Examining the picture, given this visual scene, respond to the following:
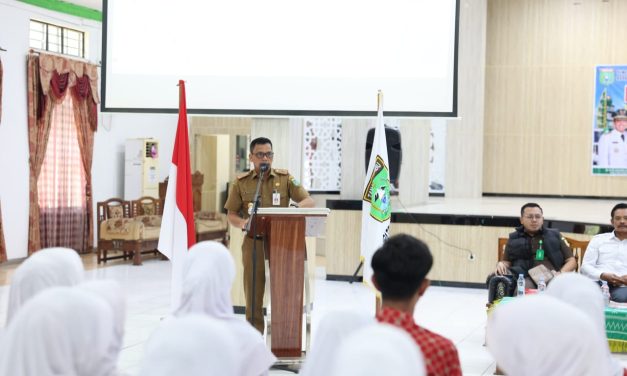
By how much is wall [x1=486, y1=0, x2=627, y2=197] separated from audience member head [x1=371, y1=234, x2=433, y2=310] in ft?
38.5

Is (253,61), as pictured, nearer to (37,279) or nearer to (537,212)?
(537,212)

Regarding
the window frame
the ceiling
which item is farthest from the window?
the ceiling

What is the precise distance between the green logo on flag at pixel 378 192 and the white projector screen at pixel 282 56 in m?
0.43

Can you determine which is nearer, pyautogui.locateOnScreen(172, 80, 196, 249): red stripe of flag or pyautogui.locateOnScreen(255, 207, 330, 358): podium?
pyautogui.locateOnScreen(255, 207, 330, 358): podium

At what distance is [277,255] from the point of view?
4797 mm

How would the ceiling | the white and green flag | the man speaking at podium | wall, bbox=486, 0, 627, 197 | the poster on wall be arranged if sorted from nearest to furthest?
1. the man speaking at podium
2. the white and green flag
3. the ceiling
4. the poster on wall
5. wall, bbox=486, 0, 627, 197

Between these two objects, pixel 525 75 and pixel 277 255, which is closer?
pixel 277 255

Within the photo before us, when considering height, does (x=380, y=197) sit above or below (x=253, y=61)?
below

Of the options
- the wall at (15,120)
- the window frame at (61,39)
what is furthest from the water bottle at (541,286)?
the window frame at (61,39)

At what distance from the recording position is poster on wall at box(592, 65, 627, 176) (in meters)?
13.1

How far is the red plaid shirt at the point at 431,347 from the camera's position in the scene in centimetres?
212

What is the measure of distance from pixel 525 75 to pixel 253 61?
27.6 ft

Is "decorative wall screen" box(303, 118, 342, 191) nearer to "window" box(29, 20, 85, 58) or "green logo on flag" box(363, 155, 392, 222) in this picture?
"window" box(29, 20, 85, 58)

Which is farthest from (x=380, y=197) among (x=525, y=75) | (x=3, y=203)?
(x=525, y=75)
